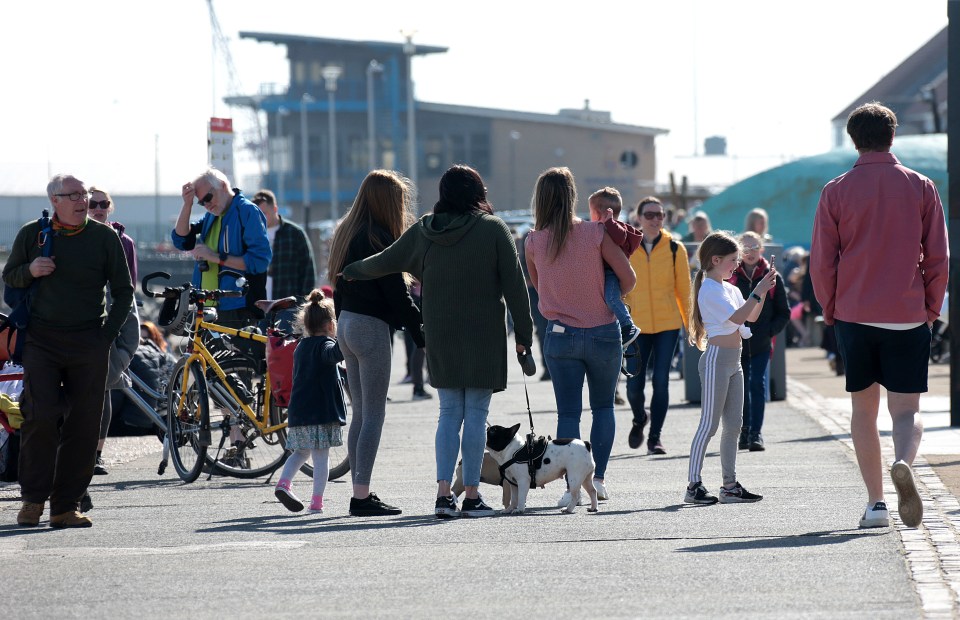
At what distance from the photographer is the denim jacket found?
1036 cm

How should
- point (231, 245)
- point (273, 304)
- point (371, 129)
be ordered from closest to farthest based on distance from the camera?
1. point (273, 304)
2. point (231, 245)
3. point (371, 129)

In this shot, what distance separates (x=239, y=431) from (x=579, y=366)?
2418 millimetres

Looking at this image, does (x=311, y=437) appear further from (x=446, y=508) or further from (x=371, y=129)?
(x=371, y=129)

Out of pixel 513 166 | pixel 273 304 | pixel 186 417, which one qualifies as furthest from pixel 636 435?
pixel 513 166

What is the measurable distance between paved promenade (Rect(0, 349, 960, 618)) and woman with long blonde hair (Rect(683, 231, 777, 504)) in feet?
0.78

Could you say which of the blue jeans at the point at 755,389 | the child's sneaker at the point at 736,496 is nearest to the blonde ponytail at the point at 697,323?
the child's sneaker at the point at 736,496

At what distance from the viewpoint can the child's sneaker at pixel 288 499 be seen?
8188 mm

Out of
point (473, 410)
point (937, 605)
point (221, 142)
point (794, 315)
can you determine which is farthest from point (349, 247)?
point (794, 315)

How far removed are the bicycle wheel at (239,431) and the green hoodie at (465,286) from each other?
7.23 ft

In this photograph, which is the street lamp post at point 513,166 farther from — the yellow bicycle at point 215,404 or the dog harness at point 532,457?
the dog harness at point 532,457

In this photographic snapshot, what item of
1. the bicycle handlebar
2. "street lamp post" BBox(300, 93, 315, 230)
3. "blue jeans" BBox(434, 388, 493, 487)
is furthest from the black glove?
"street lamp post" BBox(300, 93, 315, 230)

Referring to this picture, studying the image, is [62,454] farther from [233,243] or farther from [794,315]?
[794,315]

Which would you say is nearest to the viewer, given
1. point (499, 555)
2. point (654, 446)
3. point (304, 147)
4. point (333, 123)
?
point (499, 555)

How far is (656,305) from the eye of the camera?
11.7 meters
